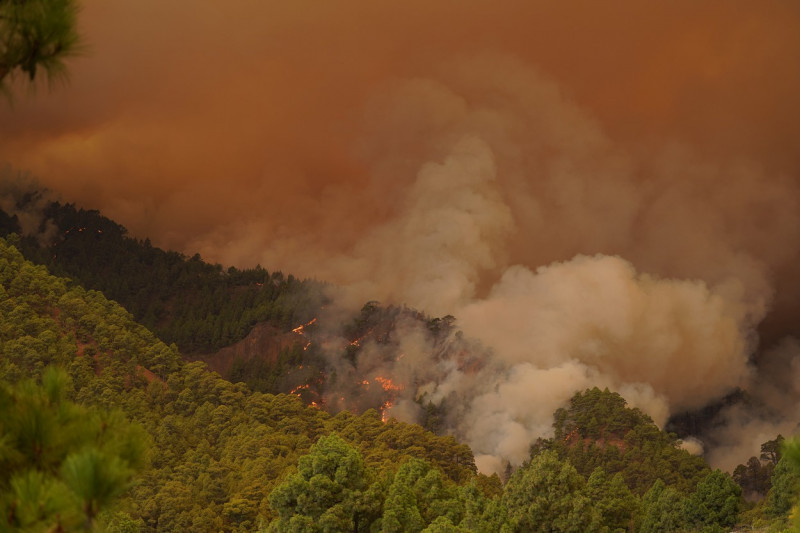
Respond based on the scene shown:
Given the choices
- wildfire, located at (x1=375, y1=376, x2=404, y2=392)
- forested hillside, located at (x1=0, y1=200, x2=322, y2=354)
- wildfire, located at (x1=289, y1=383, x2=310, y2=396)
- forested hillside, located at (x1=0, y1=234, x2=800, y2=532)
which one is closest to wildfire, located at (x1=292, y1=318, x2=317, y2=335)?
forested hillside, located at (x1=0, y1=200, x2=322, y2=354)

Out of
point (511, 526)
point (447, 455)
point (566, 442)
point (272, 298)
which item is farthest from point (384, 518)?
point (272, 298)

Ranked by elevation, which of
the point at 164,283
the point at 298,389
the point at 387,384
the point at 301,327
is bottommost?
the point at 298,389

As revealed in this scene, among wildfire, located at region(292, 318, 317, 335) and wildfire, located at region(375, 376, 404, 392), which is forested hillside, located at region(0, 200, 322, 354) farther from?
wildfire, located at region(375, 376, 404, 392)

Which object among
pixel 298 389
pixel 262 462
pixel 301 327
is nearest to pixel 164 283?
pixel 301 327

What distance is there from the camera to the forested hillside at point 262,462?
696 cm

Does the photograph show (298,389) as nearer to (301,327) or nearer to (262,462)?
(301,327)

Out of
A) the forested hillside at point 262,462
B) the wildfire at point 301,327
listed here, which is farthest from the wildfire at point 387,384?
the forested hillside at point 262,462

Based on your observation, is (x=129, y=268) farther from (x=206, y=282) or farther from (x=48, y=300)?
(x=48, y=300)

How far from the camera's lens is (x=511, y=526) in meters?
33.4

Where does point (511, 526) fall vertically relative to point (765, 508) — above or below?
below

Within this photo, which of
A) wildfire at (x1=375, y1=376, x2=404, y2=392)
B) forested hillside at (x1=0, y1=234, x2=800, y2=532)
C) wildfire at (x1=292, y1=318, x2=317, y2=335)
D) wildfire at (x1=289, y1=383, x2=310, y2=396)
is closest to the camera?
forested hillside at (x1=0, y1=234, x2=800, y2=532)

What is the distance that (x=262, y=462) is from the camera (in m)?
53.8

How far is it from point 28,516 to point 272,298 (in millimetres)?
110003

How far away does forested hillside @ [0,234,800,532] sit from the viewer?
22.8ft
